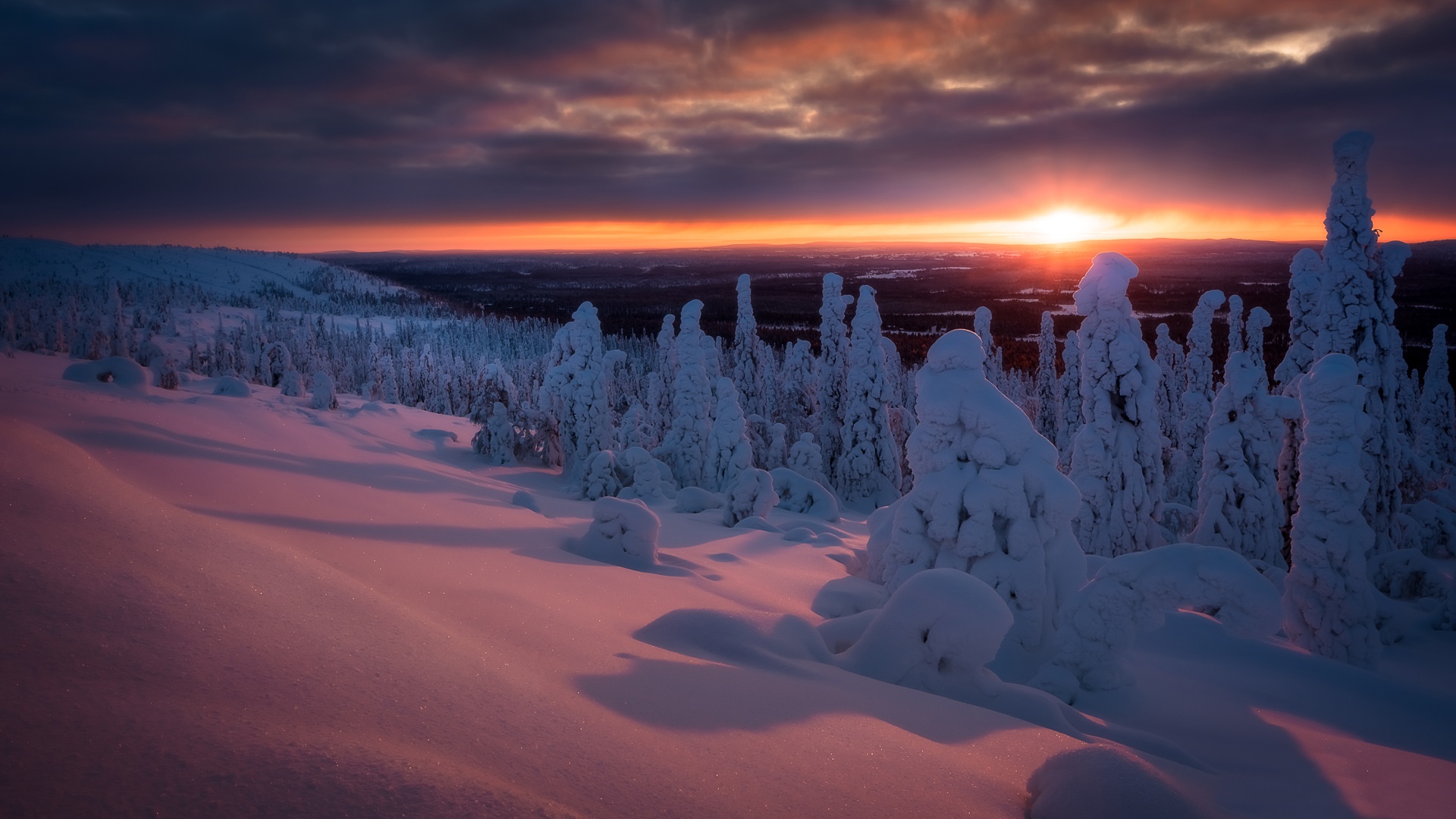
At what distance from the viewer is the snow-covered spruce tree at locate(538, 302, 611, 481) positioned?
72.9 feet

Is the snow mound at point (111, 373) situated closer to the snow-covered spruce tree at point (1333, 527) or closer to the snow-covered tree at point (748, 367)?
the snow-covered spruce tree at point (1333, 527)

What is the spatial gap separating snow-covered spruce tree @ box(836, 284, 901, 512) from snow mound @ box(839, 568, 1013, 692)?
22.3m

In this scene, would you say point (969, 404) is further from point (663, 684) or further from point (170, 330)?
point (170, 330)

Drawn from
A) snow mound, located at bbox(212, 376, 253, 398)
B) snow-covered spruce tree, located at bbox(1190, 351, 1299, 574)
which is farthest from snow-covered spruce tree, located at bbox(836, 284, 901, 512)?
snow mound, located at bbox(212, 376, 253, 398)

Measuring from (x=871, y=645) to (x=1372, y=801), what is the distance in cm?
334

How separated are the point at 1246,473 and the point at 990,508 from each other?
12028 mm

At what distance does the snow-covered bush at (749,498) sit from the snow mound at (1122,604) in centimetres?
977

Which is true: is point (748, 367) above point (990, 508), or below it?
below

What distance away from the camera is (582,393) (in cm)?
2247

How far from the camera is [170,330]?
279ft

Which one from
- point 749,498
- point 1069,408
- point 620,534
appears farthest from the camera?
point 1069,408

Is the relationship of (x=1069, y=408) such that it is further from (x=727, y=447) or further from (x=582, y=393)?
(x=582, y=393)

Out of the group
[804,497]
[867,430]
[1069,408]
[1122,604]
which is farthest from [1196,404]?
[1122,604]

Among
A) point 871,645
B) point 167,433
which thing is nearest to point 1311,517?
point 871,645
